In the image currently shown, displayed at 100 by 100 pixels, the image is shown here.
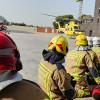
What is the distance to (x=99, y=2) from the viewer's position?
214 feet

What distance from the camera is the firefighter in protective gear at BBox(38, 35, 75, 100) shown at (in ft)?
17.6

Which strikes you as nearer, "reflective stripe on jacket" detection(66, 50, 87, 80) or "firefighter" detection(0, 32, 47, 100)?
"firefighter" detection(0, 32, 47, 100)

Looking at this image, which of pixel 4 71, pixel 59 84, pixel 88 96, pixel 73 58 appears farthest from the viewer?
pixel 88 96

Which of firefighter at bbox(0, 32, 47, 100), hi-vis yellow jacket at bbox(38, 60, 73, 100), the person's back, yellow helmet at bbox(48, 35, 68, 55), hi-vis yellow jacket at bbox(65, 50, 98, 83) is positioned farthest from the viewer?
the person's back

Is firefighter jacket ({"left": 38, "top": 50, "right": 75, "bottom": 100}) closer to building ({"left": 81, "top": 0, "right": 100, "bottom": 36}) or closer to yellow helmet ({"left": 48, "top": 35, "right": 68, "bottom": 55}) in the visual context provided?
yellow helmet ({"left": 48, "top": 35, "right": 68, "bottom": 55})

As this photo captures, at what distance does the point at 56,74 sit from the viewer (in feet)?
17.6

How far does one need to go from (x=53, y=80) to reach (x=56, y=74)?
77 millimetres

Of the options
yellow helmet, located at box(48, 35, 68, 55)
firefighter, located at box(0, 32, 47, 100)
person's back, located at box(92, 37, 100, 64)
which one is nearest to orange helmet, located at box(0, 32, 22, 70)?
firefighter, located at box(0, 32, 47, 100)

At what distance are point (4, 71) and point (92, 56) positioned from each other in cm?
609

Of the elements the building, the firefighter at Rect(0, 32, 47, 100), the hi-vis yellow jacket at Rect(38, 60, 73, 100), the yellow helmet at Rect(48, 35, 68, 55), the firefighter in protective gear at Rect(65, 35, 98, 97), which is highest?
the firefighter at Rect(0, 32, 47, 100)

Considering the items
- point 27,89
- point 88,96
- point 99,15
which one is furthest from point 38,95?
point 99,15

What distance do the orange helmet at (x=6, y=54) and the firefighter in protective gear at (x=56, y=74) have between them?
9.79 feet

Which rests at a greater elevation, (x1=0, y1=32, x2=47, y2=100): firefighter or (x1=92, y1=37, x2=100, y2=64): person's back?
(x1=0, y1=32, x2=47, y2=100): firefighter

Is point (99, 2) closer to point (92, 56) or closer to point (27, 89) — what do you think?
point (92, 56)
